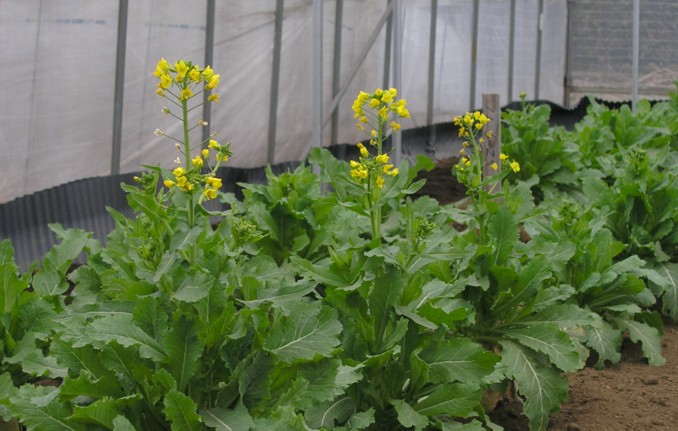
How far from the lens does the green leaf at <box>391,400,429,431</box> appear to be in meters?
3.59

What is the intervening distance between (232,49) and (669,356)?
470 centimetres

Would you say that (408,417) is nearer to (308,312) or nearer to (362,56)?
(308,312)

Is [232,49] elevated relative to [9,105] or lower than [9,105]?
elevated

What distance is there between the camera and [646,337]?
18.0 ft

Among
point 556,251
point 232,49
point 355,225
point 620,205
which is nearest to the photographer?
point 556,251

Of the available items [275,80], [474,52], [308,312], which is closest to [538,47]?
[474,52]

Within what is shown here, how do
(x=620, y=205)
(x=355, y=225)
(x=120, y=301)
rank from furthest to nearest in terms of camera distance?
(x=620, y=205), (x=355, y=225), (x=120, y=301)

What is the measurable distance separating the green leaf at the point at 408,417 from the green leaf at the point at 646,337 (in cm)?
215

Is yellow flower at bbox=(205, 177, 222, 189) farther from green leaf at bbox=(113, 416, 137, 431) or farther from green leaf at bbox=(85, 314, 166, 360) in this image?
green leaf at bbox=(113, 416, 137, 431)

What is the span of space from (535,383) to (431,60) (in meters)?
8.88

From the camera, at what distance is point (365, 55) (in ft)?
34.0

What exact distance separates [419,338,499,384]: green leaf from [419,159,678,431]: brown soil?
81 cm

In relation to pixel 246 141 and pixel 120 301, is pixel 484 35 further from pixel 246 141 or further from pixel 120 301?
pixel 120 301

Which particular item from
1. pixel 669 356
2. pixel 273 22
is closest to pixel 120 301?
pixel 669 356
